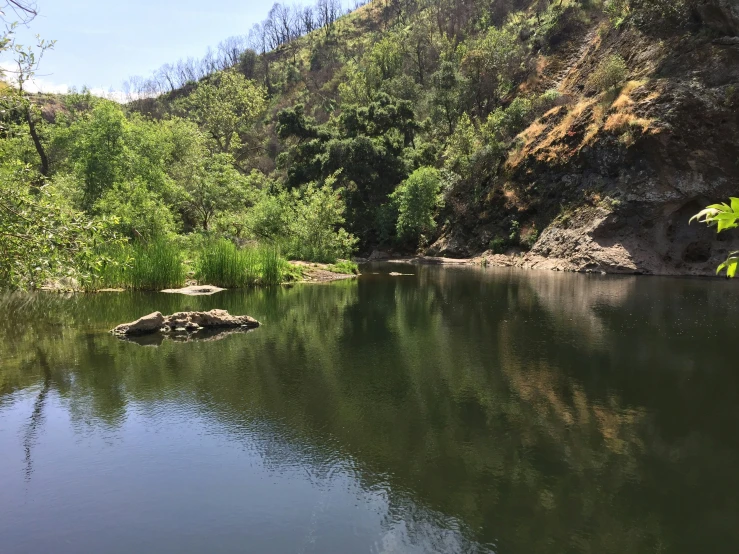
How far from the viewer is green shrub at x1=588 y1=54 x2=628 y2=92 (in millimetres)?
39156

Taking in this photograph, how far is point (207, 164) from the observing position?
1502 inches

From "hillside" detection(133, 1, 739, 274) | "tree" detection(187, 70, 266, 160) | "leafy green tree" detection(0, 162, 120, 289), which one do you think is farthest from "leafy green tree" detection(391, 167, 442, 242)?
"leafy green tree" detection(0, 162, 120, 289)

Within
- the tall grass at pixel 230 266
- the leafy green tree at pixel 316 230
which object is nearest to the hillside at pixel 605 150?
the leafy green tree at pixel 316 230

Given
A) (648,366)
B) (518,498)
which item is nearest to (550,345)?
(648,366)

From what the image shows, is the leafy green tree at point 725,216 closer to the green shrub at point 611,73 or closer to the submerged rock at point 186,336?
the submerged rock at point 186,336

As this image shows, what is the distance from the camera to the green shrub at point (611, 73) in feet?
128

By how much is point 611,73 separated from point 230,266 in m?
32.5

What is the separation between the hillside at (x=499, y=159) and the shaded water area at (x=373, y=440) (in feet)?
47.4

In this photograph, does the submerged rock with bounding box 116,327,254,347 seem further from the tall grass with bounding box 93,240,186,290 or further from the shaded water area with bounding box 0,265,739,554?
the tall grass with bounding box 93,240,186,290

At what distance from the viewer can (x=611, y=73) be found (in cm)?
3912

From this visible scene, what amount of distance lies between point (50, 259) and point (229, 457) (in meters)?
3.51

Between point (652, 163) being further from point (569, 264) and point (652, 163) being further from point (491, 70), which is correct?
point (491, 70)

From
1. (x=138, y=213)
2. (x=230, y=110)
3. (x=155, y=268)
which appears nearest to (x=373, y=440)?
(x=155, y=268)

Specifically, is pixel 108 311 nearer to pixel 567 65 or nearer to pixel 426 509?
pixel 426 509
